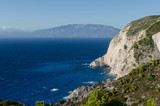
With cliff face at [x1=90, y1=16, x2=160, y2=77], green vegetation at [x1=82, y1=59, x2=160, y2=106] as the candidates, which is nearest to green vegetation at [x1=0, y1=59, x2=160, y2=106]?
green vegetation at [x1=82, y1=59, x2=160, y2=106]

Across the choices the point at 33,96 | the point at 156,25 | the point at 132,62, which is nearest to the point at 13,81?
the point at 33,96

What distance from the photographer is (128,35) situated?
105m

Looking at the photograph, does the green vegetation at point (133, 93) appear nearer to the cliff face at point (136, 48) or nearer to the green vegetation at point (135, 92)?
the green vegetation at point (135, 92)

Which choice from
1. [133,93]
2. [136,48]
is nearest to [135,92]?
[133,93]

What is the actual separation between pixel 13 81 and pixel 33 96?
87.4 feet

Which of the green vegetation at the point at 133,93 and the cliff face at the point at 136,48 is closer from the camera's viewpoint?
the green vegetation at the point at 133,93

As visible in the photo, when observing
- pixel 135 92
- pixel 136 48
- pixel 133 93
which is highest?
pixel 136 48

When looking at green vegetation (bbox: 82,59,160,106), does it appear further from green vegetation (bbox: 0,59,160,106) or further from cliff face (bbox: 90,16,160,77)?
cliff face (bbox: 90,16,160,77)

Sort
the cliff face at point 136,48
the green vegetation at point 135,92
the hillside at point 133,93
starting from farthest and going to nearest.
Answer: the cliff face at point 136,48 → the hillside at point 133,93 → the green vegetation at point 135,92

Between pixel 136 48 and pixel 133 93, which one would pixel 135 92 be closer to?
pixel 133 93

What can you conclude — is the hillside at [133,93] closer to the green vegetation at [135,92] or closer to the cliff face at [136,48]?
the green vegetation at [135,92]

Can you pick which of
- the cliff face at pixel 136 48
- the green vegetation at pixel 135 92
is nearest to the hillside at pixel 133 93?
the green vegetation at pixel 135 92

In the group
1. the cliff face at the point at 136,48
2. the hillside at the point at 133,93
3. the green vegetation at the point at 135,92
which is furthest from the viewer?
the cliff face at the point at 136,48

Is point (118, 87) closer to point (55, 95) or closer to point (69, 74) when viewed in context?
point (55, 95)
